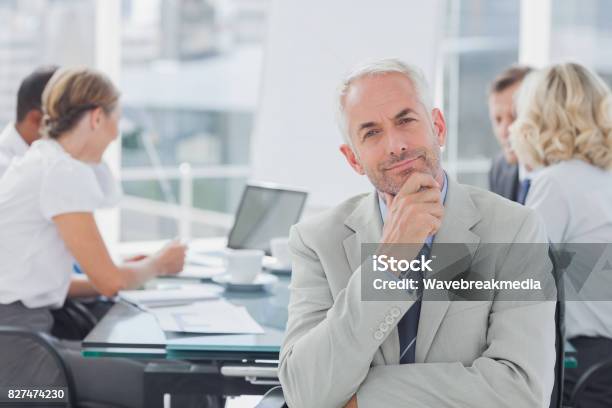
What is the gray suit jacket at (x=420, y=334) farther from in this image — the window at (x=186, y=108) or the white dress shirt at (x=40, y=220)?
the window at (x=186, y=108)

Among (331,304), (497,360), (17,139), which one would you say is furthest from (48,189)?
(497,360)

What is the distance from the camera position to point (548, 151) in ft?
8.68

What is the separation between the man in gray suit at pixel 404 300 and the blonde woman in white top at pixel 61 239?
35.9 inches

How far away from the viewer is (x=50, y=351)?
209 centimetres

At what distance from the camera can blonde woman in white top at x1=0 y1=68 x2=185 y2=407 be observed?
232 centimetres

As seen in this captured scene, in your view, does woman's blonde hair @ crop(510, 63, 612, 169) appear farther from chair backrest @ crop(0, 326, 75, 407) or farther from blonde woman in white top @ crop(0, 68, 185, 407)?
chair backrest @ crop(0, 326, 75, 407)

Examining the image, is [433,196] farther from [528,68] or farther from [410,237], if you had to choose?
[528,68]

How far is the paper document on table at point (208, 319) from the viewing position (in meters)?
1.93

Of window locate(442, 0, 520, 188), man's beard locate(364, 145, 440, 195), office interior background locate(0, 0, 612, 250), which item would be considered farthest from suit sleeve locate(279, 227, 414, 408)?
window locate(442, 0, 520, 188)

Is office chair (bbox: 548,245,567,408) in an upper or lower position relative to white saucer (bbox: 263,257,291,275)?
upper

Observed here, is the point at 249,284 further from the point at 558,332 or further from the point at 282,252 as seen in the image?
the point at 558,332

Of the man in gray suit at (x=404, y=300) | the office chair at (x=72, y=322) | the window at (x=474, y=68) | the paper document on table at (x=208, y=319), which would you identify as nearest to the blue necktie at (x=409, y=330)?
the man in gray suit at (x=404, y=300)

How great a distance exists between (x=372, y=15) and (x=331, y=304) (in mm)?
2674

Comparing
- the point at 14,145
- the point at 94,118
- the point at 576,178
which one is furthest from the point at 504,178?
the point at 14,145
